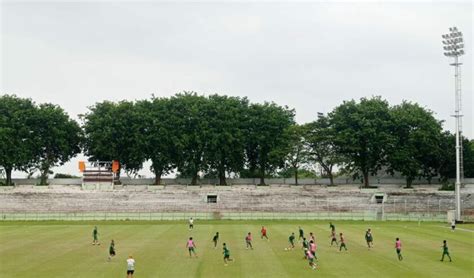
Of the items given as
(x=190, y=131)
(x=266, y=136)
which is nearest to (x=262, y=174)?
(x=266, y=136)

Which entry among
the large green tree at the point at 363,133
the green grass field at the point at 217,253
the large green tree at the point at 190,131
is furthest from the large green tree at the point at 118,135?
the green grass field at the point at 217,253

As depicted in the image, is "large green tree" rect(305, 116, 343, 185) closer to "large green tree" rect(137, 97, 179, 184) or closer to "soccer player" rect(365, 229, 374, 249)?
"large green tree" rect(137, 97, 179, 184)

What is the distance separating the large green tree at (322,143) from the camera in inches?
4692

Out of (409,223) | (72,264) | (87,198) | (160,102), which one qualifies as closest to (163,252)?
(72,264)

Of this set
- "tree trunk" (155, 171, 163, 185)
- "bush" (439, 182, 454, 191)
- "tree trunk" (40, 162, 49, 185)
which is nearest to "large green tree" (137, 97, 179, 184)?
"tree trunk" (155, 171, 163, 185)

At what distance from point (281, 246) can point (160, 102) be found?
74.6 metres

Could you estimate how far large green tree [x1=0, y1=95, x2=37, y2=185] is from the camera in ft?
381

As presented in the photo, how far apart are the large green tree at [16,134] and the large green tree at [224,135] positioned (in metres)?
34.4

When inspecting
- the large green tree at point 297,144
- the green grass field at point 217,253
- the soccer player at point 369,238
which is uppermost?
the large green tree at point 297,144

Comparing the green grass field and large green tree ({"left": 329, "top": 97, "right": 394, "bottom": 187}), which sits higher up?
large green tree ({"left": 329, "top": 97, "right": 394, "bottom": 187})

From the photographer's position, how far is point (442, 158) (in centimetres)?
11688

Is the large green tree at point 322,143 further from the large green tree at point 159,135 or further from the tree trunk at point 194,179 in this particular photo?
the large green tree at point 159,135

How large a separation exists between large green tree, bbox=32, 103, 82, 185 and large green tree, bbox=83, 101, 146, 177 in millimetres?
3766

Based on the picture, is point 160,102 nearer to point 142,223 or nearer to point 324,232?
point 142,223
